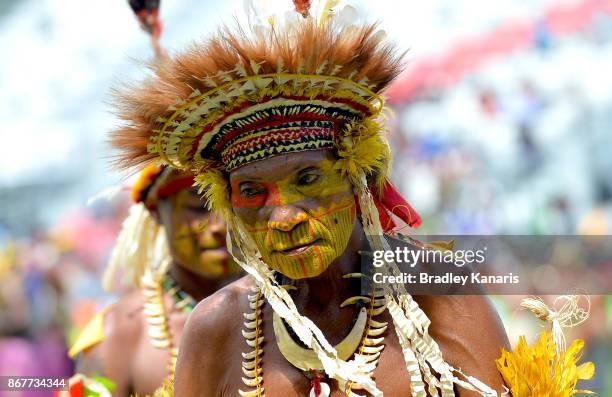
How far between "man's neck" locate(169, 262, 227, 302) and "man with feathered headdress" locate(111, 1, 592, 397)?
1.81m

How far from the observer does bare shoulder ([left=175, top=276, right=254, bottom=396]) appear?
11.0 ft

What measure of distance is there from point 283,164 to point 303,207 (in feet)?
0.50

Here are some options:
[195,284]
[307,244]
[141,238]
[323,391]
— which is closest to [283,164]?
[307,244]

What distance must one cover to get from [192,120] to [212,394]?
0.94 meters

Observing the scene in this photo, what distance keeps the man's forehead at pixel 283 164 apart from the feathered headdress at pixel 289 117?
23 mm

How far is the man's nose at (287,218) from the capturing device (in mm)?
3066

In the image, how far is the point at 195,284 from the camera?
5.26 meters

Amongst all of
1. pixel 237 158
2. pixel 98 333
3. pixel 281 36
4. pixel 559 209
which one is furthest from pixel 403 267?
pixel 559 209

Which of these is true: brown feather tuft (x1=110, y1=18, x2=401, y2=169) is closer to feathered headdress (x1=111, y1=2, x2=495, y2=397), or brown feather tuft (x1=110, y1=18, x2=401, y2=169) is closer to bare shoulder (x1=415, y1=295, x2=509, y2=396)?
feathered headdress (x1=111, y1=2, x2=495, y2=397)

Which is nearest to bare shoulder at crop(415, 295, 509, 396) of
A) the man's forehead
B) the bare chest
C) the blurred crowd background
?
the bare chest

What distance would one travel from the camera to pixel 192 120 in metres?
3.22

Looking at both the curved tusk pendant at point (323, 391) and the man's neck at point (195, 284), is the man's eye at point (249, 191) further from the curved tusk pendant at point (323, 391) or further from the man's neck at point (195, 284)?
the man's neck at point (195, 284)

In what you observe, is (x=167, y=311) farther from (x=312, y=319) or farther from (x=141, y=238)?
(x=312, y=319)

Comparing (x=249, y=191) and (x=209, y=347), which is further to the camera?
(x=209, y=347)
